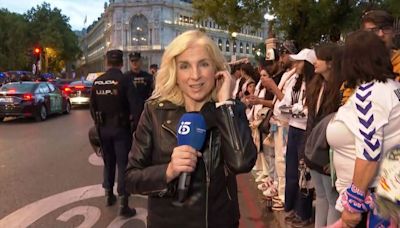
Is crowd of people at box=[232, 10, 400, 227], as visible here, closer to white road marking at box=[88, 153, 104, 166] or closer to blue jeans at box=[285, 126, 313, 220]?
blue jeans at box=[285, 126, 313, 220]

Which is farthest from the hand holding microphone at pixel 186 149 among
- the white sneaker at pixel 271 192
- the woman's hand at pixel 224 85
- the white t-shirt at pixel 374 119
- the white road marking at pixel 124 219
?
the white sneaker at pixel 271 192

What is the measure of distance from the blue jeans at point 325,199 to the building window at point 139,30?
4595 inches

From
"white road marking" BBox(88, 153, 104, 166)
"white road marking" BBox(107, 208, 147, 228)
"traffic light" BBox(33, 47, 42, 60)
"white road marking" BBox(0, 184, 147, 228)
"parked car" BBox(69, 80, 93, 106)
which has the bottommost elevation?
"white road marking" BBox(88, 153, 104, 166)

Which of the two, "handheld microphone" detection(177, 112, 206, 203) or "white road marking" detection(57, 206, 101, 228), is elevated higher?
"handheld microphone" detection(177, 112, 206, 203)

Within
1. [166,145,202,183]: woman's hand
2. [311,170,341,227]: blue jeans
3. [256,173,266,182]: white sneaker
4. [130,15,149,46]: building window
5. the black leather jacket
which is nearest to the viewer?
[166,145,202,183]: woman's hand

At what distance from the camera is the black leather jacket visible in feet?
6.98

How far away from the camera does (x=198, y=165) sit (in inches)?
84.0

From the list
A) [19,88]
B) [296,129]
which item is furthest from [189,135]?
[19,88]

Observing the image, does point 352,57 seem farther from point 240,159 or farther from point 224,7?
point 224,7

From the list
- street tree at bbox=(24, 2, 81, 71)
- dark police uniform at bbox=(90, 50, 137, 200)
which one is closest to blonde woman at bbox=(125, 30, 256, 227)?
dark police uniform at bbox=(90, 50, 137, 200)

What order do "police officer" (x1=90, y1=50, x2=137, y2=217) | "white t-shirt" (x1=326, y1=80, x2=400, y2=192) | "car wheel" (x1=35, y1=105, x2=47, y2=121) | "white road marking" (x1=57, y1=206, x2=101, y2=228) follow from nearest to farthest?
"white t-shirt" (x1=326, y1=80, x2=400, y2=192), "white road marking" (x1=57, y1=206, x2=101, y2=228), "police officer" (x1=90, y1=50, x2=137, y2=217), "car wheel" (x1=35, y1=105, x2=47, y2=121)

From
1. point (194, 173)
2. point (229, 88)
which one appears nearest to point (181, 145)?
point (194, 173)

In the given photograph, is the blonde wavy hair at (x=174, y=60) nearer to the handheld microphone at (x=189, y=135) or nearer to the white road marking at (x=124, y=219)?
the handheld microphone at (x=189, y=135)

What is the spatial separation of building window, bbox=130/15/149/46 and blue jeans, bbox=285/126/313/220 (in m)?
115
